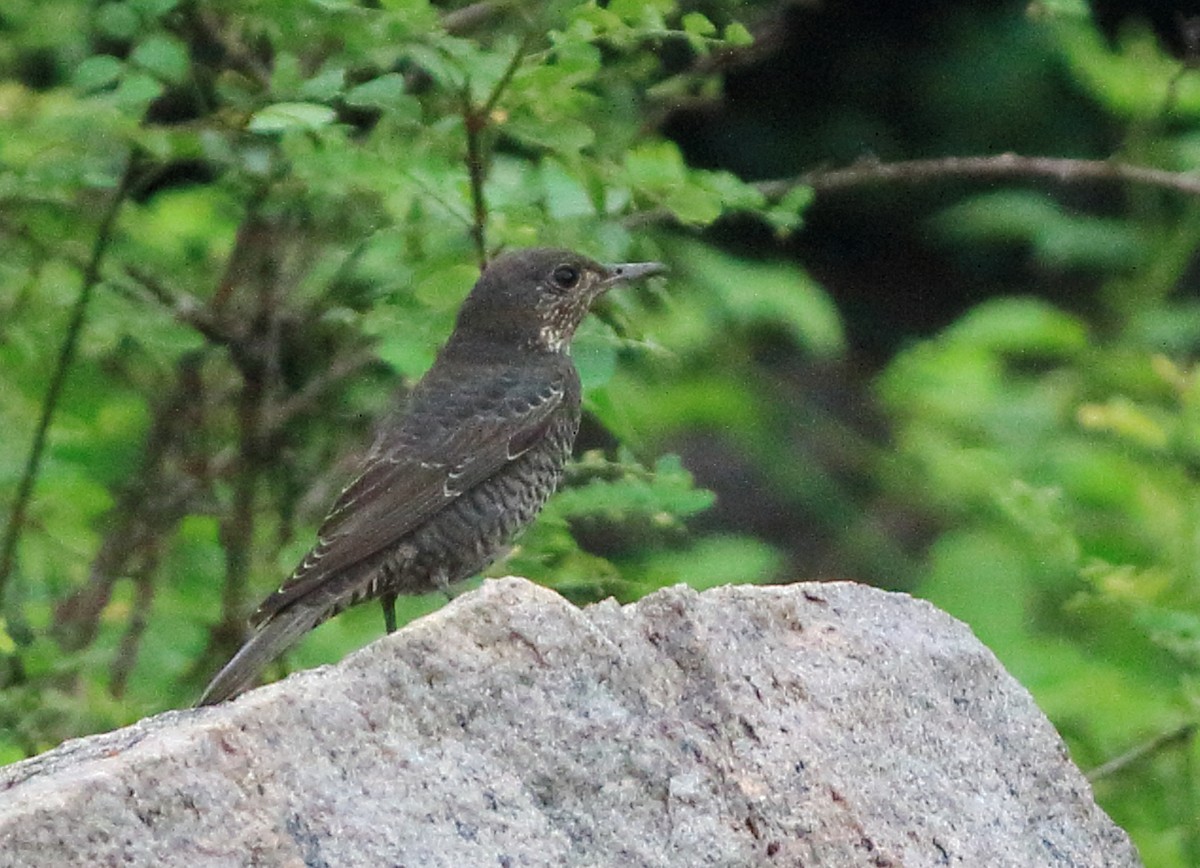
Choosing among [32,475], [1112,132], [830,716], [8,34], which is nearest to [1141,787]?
[830,716]

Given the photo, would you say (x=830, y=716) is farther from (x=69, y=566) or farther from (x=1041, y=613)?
(x=1041, y=613)

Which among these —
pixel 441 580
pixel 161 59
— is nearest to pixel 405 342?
pixel 441 580

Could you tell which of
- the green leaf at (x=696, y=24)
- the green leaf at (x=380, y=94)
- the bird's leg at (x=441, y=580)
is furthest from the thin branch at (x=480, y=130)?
the bird's leg at (x=441, y=580)

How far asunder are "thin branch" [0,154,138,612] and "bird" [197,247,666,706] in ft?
2.24

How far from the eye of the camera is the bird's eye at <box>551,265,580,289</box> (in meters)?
4.79

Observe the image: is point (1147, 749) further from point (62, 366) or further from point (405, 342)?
point (62, 366)

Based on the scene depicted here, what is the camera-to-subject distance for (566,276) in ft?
15.8

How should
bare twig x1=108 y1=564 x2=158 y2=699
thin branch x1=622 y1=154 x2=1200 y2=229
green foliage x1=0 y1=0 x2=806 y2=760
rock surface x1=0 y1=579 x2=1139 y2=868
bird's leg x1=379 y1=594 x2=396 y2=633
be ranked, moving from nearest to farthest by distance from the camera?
rock surface x1=0 y1=579 x2=1139 y2=868
green foliage x1=0 y1=0 x2=806 y2=760
bird's leg x1=379 y1=594 x2=396 y2=633
thin branch x1=622 y1=154 x2=1200 y2=229
bare twig x1=108 y1=564 x2=158 y2=699

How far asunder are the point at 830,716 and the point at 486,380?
174 cm

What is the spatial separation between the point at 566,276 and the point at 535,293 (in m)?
0.10

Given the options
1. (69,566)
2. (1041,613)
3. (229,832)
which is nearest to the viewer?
(229,832)

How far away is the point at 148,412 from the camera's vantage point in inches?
236

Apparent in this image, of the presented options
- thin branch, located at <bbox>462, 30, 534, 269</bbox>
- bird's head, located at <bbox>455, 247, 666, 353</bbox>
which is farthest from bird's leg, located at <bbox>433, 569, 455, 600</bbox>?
thin branch, located at <bbox>462, 30, 534, 269</bbox>

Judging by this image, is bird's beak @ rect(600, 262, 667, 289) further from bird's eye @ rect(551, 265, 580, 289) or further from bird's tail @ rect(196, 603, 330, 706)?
bird's tail @ rect(196, 603, 330, 706)
